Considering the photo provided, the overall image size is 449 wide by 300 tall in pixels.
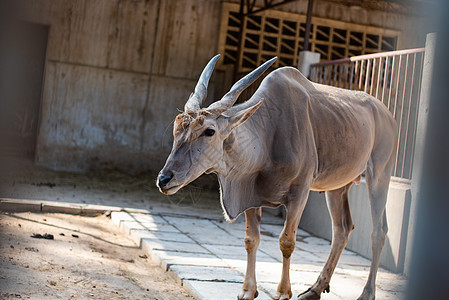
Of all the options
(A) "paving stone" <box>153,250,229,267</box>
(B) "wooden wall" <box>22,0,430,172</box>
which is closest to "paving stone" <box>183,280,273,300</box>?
(A) "paving stone" <box>153,250,229,267</box>

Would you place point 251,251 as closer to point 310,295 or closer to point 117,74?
point 310,295

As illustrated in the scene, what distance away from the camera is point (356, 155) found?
423 centimetres

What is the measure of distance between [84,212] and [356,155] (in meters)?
3.89

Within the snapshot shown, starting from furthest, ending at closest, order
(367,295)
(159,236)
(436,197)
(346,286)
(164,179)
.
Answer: (159,236) < (346,286) < (367,295) < (164,179) < (436,197)

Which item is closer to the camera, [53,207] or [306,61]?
[53,207]

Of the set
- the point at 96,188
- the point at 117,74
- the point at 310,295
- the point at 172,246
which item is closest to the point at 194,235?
the point at 172,246

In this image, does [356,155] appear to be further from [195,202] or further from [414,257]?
[195,202]

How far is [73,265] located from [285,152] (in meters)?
2.07

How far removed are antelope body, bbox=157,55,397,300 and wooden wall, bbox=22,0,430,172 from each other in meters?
5.75

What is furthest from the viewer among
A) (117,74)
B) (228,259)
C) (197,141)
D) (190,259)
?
(117,74)

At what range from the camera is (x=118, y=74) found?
10.3 m

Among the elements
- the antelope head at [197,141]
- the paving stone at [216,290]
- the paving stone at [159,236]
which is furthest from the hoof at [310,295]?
the paving stone at [159,236]

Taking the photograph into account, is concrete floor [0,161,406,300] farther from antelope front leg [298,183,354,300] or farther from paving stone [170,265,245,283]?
antelope front leg [298,183,354,300]

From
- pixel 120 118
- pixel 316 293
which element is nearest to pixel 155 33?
pixel 120 118
